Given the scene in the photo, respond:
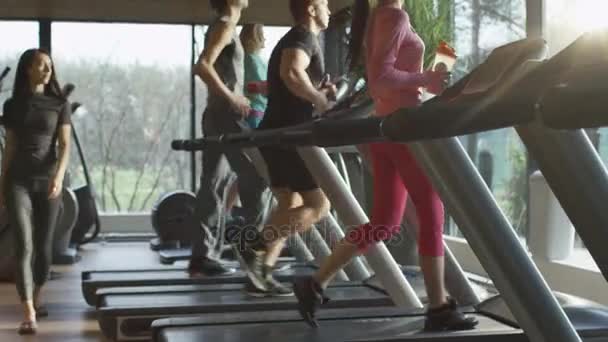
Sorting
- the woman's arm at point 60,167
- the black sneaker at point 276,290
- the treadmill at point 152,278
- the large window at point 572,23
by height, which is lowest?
the treadmill at point 152,278

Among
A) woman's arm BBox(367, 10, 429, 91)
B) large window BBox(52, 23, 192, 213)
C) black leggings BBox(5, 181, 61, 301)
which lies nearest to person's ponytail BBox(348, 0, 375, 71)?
woman's arm BBox(367, 10, 429, 91)

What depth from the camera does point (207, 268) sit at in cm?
447

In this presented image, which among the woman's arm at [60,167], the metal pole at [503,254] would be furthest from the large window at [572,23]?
the metal pole at [503,254]

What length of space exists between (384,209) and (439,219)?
0.25 metres

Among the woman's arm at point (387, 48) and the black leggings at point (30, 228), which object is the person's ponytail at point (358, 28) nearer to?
the woman's arm at point (387, 48)

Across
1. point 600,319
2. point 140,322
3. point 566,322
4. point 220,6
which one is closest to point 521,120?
point 566,322

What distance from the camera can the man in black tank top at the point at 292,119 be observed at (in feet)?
10.4

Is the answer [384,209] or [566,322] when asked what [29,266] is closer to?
[384,209]

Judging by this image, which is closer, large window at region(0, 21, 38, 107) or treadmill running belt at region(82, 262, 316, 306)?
treadmill running belt at region(82, 262, 316, 306)

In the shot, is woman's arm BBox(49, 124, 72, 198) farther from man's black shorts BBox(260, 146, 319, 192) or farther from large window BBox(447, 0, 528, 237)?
large window BBox(447, 0, 528, 237)

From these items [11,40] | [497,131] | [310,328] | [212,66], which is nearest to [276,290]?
[310,328]

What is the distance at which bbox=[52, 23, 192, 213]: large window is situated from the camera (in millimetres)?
8031

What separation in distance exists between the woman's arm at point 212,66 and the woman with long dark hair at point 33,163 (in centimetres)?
71

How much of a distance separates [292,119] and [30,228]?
1352mm
